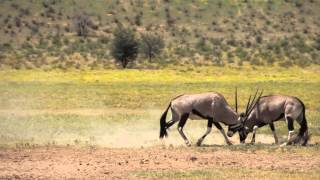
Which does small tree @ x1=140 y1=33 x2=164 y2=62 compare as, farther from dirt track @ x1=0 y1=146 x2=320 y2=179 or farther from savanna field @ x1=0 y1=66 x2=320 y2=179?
dirt track @ x1=0 y1=146 x2=320 y2=179

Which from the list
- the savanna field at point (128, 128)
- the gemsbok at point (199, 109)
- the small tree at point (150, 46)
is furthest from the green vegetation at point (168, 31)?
the gemsbok at point (199, 109)

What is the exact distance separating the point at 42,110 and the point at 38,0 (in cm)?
5065

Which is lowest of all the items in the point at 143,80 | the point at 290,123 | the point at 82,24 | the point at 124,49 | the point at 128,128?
the point at 128,128

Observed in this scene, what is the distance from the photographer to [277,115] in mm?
21250

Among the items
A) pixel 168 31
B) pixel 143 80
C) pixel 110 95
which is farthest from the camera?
pixel 168 31

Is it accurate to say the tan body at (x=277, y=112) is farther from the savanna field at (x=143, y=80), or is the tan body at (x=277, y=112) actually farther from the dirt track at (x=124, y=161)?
the dirt track at (x=124, y=161)

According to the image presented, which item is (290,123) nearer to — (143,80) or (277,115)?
(277,115)

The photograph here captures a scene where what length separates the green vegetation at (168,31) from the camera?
63781 millimetres

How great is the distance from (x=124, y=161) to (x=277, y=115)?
A: 6175mm

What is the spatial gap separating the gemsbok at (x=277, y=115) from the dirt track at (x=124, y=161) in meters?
2.35

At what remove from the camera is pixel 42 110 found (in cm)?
3272

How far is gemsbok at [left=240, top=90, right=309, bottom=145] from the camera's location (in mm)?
20703

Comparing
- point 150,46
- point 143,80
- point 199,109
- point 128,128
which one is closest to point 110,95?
point 143,80

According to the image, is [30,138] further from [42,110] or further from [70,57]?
[70,57]
